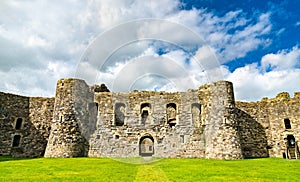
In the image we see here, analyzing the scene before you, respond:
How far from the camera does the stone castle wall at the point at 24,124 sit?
2584cm

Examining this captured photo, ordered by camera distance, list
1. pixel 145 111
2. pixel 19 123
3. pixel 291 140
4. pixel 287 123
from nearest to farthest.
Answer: pixel 145 111 → pixel 291 140 → pixel 287 123 → pixel 19 123

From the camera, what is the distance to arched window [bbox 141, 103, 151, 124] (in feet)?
82.5

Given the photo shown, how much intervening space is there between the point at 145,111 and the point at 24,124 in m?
14.3

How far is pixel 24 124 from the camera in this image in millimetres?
27125

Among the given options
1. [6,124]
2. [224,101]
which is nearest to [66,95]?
[6,124]

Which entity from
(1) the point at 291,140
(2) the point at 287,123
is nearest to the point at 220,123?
(2) the point at 287,123

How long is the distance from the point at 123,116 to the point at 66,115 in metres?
6.00

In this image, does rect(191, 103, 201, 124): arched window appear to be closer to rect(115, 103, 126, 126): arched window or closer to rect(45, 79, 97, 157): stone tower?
rect(115, 103, 126, 126): arched window

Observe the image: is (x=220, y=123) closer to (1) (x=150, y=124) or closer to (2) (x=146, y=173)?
(1) (x=150, y=124)

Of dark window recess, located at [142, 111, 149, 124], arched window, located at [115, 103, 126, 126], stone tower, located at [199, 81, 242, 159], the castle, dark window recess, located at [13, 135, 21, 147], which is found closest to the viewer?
stone tower, located at [199, 81, 242, 159]

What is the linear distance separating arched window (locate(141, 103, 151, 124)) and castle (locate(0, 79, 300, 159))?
11cm

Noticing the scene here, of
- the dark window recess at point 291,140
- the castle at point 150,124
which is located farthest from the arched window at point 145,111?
the dark window recess at point 291,140

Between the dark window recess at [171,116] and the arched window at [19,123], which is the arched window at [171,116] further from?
the arched window at [19,123]

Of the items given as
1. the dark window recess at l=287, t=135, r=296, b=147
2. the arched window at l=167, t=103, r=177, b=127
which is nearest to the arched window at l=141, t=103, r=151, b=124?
the arched window at l=167, t=103, r=177, b=127
